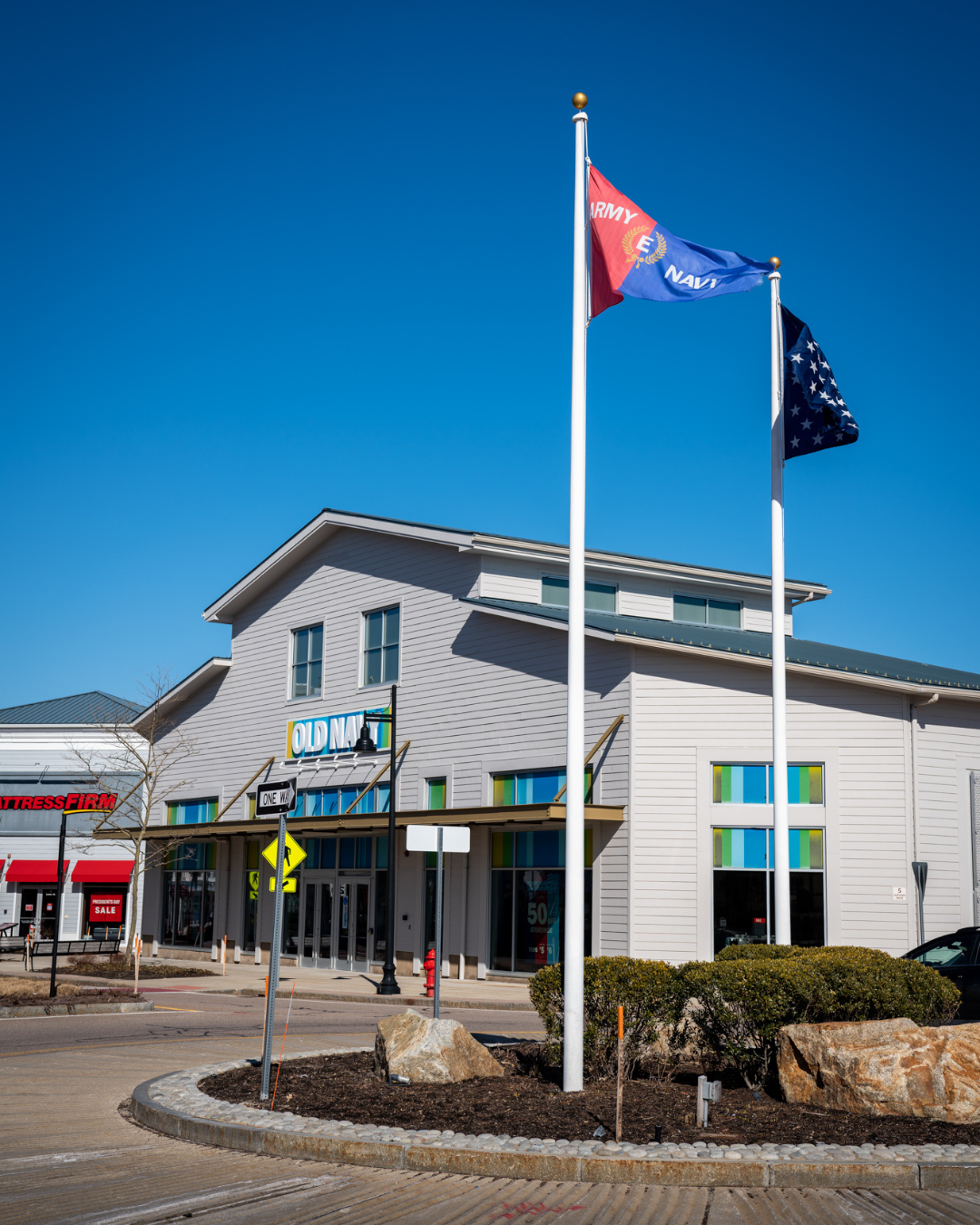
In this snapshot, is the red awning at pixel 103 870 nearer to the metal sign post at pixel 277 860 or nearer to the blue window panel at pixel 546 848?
the blue window panel at pixel 546 848

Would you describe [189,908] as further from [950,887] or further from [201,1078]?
[201,1078]

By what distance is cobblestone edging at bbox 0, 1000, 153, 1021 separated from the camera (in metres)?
20.4

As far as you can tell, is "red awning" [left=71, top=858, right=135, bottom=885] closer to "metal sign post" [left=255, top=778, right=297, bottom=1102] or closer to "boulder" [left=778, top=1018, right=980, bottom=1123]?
"metal sign post" [left=255, top=778, right=297, bottom=1102]

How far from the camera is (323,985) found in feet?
90.9

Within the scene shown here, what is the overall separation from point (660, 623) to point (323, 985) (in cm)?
1293

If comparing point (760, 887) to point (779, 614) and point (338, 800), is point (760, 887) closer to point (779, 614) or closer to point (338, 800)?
point (779, 614)

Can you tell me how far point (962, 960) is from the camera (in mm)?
18406

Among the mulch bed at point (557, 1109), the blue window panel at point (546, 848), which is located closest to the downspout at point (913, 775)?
the blue window panel at point (546, 848)

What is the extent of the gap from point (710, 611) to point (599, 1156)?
29.3 meters

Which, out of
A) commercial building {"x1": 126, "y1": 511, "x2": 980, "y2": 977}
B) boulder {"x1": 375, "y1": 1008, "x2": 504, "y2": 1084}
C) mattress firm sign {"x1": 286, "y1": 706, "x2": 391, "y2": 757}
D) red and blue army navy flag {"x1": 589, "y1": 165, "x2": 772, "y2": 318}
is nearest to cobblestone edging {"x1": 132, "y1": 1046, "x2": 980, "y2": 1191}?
boulder {"x1": 375, "y1": 1008, "x2": 504, "y2": 1084}

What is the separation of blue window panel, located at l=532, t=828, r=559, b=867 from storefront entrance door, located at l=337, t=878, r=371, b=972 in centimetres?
660

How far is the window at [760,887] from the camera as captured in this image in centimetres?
2508

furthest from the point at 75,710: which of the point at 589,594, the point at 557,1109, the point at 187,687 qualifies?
the point at 557,1109

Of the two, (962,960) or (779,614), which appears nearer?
(779,614)
